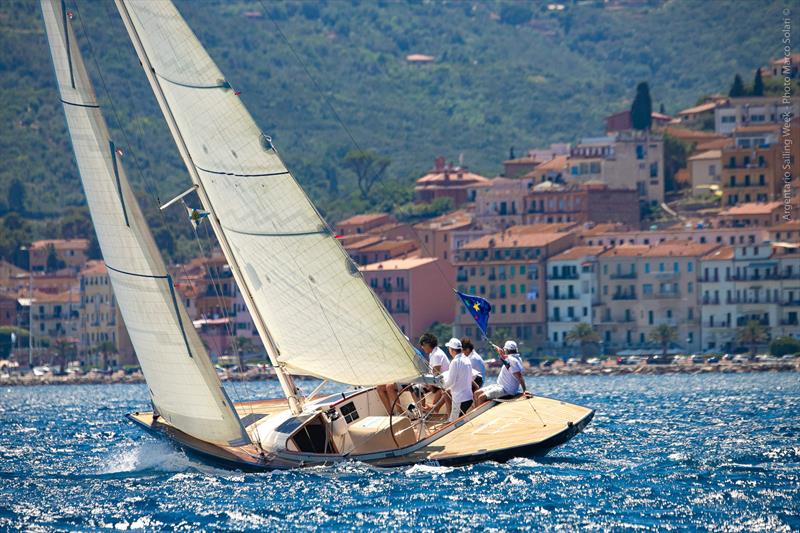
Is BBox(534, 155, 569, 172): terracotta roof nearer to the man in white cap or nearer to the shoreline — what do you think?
the shoreline

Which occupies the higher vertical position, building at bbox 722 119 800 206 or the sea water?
building at bbox 722 119 800 206

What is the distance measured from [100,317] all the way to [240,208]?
99.0 metres

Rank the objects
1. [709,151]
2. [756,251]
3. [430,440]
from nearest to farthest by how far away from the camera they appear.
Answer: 1. [430,440]
2. [756,251]
3. [709,151]

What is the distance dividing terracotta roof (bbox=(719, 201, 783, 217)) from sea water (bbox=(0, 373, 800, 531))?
72.2 m

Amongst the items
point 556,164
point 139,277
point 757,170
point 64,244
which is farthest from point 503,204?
point 139,277

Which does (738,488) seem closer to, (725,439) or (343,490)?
(343,490)

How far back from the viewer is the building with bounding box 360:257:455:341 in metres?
107

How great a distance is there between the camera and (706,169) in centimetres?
12031

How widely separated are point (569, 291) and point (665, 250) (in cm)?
603

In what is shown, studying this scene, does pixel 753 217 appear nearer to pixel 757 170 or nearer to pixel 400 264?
pixel 757 170

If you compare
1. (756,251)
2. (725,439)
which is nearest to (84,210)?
(756,251)

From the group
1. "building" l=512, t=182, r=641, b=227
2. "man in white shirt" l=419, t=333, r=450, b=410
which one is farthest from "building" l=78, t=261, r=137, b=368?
"man in white shirt" l=419, t=333, r=450, b=410

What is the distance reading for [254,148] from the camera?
82.4ft

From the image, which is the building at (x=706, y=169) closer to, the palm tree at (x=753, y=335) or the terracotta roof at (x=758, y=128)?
the terracotta roof at (x=758, y=128)
